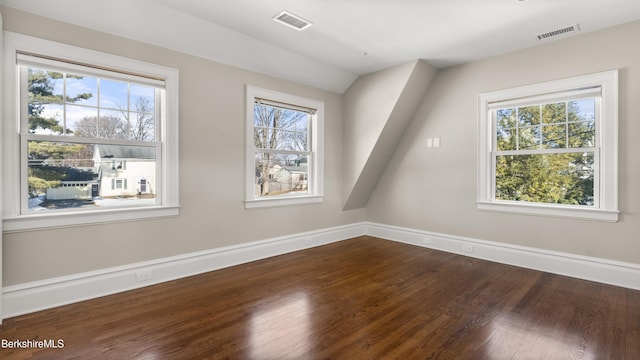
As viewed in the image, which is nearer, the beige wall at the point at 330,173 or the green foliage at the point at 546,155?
the beige wall at the point at 330,173

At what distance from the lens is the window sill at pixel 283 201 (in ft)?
12.5

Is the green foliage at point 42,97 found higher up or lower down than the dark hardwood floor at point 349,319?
higher up

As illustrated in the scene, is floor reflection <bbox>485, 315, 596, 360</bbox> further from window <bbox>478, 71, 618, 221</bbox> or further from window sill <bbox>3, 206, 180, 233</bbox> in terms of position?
window sill <bbox>3, 206, 180, 233</bbox>

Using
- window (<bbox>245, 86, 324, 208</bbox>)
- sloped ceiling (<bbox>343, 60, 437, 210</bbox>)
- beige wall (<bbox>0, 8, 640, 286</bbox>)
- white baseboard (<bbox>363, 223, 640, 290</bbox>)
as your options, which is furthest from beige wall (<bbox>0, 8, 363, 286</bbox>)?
white baseboard (<bbox>363, 223, 640, 290</bbox>)

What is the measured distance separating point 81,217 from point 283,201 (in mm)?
2220

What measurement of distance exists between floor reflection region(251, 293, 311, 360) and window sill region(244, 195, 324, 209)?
57.7 inches

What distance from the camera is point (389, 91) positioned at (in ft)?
14.0

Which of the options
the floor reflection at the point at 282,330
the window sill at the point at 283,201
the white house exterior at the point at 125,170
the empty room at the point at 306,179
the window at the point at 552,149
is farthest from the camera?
the window sill at the point at 283,201

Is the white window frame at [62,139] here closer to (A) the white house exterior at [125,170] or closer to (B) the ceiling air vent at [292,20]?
(A) the white house exterior at [125,170]

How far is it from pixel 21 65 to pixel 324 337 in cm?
314

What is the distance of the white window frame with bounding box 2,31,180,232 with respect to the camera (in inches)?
89.7

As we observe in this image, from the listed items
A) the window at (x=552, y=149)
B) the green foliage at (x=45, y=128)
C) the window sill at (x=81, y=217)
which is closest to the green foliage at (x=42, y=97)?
the green foliage at (x=45, y=128)

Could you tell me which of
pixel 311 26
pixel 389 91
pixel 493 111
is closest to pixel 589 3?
pixel 493 111

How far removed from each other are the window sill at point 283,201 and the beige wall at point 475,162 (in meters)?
1.25
